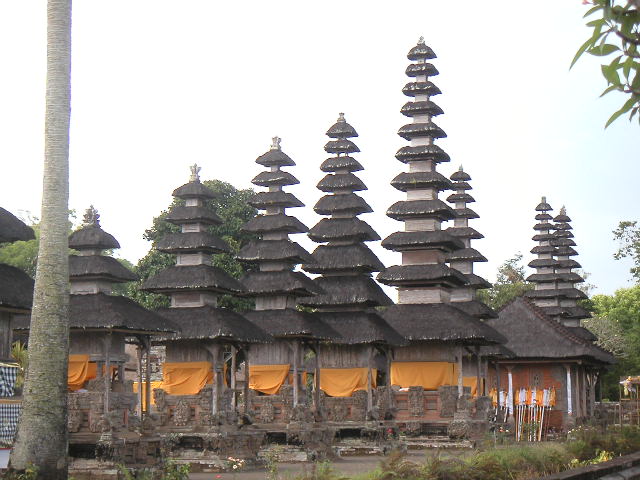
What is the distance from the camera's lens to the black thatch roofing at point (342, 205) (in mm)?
39781

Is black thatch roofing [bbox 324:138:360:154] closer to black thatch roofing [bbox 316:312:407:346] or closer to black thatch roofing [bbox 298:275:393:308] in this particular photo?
black thatch roofing [bbox 298:275:393:308]

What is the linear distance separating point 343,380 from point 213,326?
827cm

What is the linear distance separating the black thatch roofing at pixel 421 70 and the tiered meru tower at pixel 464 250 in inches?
290

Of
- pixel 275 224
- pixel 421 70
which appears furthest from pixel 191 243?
pixel 421 70

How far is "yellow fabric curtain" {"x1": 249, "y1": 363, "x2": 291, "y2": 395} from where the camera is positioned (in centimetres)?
3450

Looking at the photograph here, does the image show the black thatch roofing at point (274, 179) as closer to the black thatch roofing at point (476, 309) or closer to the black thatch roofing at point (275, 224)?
the black thatch roofing at point (275, 224)

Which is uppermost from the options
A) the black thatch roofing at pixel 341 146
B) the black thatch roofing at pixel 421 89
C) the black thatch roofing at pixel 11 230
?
the black thatch roofing at pixel 421 89

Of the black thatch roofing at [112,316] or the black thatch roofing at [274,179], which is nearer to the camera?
the black thatch roofing at [112,316]

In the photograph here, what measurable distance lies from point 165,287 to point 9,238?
7.44 metres

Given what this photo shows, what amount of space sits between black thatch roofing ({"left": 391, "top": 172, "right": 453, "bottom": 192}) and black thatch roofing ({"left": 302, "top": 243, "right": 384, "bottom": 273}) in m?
5.06

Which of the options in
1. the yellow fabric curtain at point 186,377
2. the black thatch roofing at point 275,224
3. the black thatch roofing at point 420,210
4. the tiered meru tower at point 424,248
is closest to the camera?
the yellow fabric curtain at point 186,377

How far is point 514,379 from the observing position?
166 ft

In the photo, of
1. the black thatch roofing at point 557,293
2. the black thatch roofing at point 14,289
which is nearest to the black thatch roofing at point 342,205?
the black thatch roofing at point 14,289

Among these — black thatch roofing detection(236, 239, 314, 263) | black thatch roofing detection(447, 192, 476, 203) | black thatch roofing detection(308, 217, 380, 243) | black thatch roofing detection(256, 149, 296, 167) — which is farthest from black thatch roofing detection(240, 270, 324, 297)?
black thatch roofing detection(447, 192, 476, 203)
